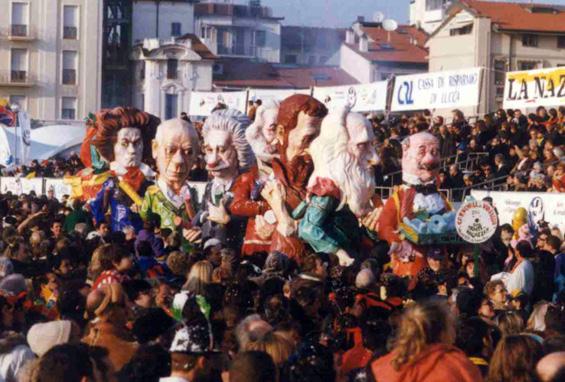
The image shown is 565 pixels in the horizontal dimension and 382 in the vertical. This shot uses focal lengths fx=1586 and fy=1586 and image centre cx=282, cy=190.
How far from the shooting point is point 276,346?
803cm

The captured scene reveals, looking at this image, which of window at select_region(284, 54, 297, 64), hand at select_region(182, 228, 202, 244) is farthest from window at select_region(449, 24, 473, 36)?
hand at select_region(182, 228, 202, 244)

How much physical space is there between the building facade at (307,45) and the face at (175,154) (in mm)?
62515

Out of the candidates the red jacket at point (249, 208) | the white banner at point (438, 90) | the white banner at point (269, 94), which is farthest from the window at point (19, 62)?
the red jacket at point (249, 208)

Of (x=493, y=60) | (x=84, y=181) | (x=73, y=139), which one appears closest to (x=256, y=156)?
(x=84, y=181)

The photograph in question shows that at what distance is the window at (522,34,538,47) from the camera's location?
61.4 meters

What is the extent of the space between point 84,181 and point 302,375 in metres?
12.2

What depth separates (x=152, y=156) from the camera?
1889cm

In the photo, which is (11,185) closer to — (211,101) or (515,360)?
(211,101)

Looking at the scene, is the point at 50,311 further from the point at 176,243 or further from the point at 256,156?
the point at 256,156

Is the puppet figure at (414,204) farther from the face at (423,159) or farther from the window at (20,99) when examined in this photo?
the window at (20,99)

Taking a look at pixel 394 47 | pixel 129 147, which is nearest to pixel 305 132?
pixel 129 147

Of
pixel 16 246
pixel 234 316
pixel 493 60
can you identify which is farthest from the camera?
pixel 493 60

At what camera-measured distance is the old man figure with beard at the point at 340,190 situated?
14.9 meters

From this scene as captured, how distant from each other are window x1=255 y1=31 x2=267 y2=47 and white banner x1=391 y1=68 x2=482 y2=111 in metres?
57.6
